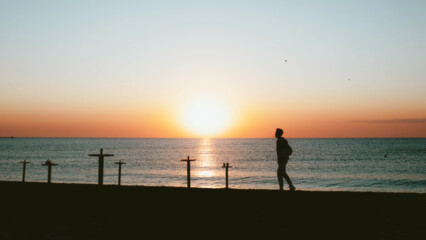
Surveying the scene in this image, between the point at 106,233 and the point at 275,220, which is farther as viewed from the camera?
the point at 275,220

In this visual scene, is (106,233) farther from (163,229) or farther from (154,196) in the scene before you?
(154,196)

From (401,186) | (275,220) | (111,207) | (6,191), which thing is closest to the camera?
(275,220)

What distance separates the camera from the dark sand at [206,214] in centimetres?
934

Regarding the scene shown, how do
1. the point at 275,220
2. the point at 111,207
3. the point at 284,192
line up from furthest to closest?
the point at 284,192 → the point at 111,207 → the point at 275,220

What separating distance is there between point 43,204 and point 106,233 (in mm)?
5260

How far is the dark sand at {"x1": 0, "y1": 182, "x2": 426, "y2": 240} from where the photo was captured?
9336mm

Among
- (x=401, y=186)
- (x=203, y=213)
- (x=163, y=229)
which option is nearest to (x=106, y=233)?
(x=163, y=229)

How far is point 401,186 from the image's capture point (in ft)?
158

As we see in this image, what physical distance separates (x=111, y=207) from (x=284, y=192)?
5.87 m

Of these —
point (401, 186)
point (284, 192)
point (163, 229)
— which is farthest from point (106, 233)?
point (401, 186)

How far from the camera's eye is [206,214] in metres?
11.9

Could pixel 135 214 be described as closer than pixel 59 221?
No

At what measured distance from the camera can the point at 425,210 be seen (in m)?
11.7

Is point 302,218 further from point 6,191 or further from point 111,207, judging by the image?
point 6,191
